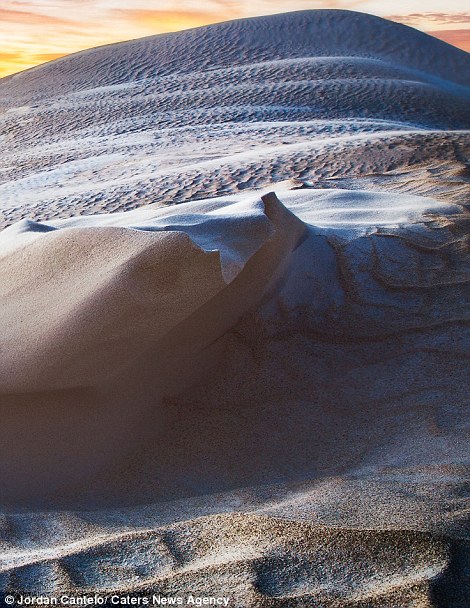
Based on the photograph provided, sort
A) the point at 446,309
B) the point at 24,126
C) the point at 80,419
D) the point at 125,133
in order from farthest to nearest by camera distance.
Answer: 1. the point at 24,126
2. the point at 125,133
3. the point at 446,309
4. the point at 80,419

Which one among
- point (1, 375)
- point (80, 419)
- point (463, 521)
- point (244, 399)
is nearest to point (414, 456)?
point (463, 521)

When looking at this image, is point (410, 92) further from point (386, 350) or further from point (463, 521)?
point (463, 521)

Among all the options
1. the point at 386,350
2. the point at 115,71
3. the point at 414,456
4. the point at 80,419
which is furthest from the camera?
the point at 115,71

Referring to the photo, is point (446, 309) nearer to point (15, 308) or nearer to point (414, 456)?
point (414, 456)

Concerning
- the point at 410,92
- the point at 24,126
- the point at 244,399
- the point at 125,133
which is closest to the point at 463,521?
the point at 244,399

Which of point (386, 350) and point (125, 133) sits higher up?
point (125, 133)

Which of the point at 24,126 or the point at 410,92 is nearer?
the point at 24,126

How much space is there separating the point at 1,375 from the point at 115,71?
8312 millimetres

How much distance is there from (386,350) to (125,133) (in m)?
4.55

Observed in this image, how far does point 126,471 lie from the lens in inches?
55.7

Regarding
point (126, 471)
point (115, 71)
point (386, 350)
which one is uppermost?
point (115, 71)

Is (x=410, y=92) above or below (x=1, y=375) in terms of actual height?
above

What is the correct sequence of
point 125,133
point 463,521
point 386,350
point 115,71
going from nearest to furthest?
1. point 463,521
2. point 386,350
3. point 125,133
4. point 115,71

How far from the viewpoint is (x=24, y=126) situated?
6.86m
